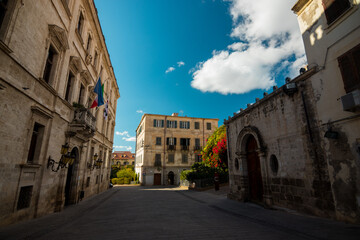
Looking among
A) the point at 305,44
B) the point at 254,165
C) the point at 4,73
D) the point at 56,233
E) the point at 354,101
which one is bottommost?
the point at 56,233

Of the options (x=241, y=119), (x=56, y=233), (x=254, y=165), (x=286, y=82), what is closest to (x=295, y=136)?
(x=286, y=82)

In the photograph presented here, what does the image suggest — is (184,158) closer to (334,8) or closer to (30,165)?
(30,165)

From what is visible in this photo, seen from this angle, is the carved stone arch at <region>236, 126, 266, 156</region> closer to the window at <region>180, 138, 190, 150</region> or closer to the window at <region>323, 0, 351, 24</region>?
the window at <region>323, 0, 351, 24</region>

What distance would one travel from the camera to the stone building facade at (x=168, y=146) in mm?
34900

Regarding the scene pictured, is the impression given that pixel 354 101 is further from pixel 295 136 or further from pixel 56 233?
pixel 56 233

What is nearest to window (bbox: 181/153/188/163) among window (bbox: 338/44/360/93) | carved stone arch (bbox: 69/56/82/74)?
carved stone arch (bbox: 69/56/82/74)

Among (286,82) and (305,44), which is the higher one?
(305,44)

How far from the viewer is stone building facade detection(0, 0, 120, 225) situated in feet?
20.7

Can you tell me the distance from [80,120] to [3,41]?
6.21 metres

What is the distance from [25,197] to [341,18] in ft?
47.8

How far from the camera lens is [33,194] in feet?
26.2

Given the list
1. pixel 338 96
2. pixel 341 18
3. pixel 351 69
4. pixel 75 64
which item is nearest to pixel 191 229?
pixel 338 96

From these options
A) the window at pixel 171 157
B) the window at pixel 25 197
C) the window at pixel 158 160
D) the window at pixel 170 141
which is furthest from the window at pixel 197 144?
the window at pixel 25 197

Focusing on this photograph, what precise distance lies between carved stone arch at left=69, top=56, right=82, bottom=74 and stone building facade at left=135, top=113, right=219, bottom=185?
24046 millimetres
